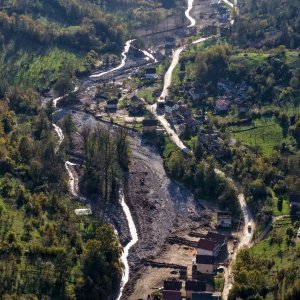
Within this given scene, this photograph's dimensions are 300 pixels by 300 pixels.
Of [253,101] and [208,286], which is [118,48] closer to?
[253,101]

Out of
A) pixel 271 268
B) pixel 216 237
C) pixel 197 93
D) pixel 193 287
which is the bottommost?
pixel 193 287

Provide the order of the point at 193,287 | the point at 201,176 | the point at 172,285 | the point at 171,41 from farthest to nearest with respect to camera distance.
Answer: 1. the point at 171,41
2. the point at 201,176
3. the point at 172,285
4. the point at 193,287

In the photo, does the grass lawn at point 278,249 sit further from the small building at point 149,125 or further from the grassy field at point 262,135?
the small building at point 149,125

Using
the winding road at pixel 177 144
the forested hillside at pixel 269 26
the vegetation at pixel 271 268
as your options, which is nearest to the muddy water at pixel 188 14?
the forested hillside at pixel 269 26

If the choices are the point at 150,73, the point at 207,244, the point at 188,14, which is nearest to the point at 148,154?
the point at 207,244

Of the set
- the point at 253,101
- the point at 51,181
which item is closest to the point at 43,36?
the point at 253,101

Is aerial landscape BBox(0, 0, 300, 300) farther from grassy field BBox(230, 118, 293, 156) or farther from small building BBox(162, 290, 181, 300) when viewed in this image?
grassy field BBox(230, 118, 293, 156)

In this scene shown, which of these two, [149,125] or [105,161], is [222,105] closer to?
[149,125]
